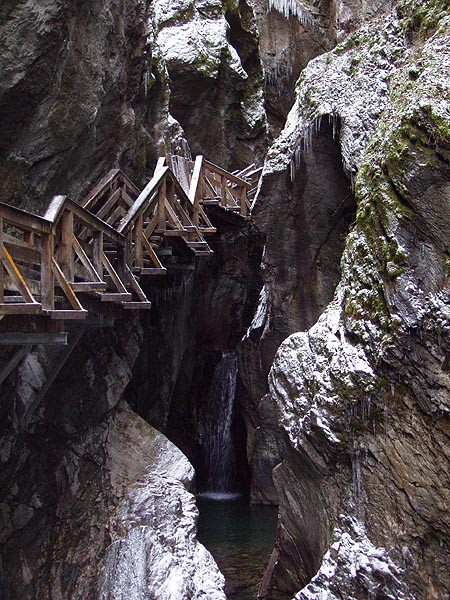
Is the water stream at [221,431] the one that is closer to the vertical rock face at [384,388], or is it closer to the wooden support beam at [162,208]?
the vertical rock face at [384,388]

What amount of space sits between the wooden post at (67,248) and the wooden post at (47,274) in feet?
1.62

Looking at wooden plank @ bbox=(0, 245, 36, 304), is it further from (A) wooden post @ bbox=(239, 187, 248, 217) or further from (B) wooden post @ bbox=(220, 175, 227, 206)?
(A) wooden post @ bbox=(239, 187, 248, 217)

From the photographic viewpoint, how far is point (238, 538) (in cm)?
1341

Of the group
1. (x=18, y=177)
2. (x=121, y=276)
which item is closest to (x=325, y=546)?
(x=121, y=276)

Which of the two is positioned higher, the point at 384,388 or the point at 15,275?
the point at 15,275

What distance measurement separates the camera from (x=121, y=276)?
9.06 m

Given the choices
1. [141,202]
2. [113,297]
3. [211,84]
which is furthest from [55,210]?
[211,84]

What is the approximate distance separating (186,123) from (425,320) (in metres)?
13.2

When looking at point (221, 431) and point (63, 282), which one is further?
point (221, 431)

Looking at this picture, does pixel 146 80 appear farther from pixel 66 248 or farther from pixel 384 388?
pixel 384 388

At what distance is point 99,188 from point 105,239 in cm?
137

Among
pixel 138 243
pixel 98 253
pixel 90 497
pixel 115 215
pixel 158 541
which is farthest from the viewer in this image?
pixel 115 215

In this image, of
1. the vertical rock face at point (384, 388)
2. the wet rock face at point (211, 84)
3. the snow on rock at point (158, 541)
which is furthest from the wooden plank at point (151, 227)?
the wet rock face at point (211, 84)

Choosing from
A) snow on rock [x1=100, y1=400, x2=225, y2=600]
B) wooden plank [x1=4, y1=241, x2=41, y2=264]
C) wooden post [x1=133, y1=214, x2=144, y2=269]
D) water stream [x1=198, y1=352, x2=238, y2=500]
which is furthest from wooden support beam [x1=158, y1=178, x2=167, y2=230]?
water stream [x1=198, y1=352, x2=238, y2=500]
